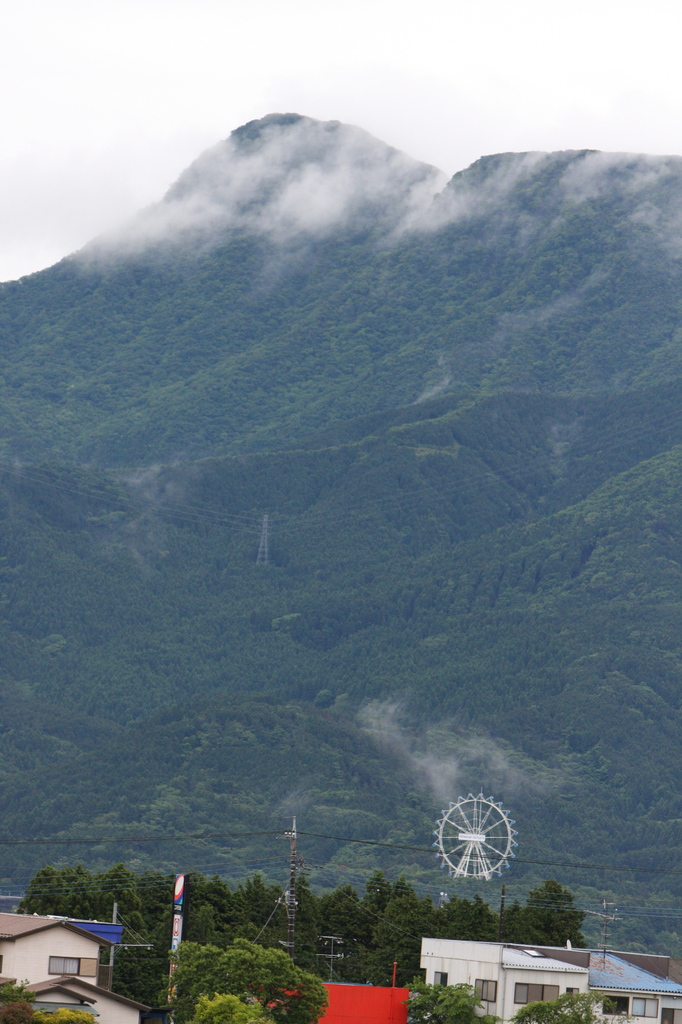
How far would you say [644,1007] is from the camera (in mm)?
104688

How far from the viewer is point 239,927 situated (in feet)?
411

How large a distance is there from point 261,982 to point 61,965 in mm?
14031

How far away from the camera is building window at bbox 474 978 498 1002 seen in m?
101

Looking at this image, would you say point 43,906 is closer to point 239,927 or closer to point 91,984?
point 239,927

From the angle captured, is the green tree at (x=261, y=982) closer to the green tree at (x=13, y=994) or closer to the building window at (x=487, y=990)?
the green tree at (x=13, y=994)

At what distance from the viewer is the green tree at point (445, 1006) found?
316 ft

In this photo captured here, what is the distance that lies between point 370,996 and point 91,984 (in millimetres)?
17009

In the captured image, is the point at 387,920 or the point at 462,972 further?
the point at 387,920

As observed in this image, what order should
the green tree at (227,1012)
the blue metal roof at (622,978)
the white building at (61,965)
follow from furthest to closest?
1. the blue metal roof at (622,978)
2. the white building at (61,965)
3. the green tree at (227,1012)

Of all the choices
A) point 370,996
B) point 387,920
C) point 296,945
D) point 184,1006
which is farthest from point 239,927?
point 184,1006

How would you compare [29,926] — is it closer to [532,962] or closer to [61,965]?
[61,965]

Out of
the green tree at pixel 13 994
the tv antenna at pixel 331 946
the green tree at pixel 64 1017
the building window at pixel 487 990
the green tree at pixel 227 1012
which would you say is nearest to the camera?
the green tree at pixel 227 1012

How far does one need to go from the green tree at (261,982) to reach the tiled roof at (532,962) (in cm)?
1398

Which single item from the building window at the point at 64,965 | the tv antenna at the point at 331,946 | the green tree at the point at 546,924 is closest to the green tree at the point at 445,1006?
the building window at the point at 64,965
